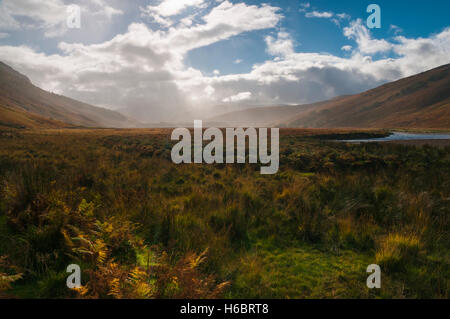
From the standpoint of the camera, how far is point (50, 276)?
2.80m

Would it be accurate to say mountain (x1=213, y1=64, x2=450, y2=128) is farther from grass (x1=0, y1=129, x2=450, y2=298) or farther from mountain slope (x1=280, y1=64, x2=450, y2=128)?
grass (x1=0, y1=129, x2=450, y2=298)

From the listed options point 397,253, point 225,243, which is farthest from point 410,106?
point 225,243
